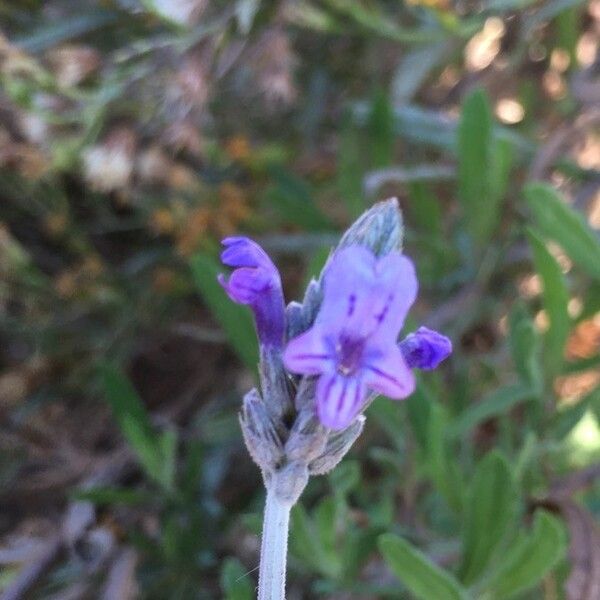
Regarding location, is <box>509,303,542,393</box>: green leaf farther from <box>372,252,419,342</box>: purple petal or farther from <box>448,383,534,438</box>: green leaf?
<box>372,252,419,342</box>: purple petal

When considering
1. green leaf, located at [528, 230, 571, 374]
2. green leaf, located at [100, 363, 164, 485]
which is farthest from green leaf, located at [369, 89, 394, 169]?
green leaf, located at [100, 363, 164, 485]

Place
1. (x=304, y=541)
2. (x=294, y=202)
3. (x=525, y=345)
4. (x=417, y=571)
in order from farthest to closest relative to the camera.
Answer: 1. (x=294, y=202)
2. (x=525, y=345)
3. (x=304, y=541)
4. (x=417, y=571)

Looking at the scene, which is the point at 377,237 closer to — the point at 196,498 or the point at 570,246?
the point at 570,246

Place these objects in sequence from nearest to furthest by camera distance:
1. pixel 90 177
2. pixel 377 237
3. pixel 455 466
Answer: pixel 377 237
pixel 455 466
pixel 90 177

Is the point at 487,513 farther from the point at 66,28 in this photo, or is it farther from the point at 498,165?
the point at 66,28

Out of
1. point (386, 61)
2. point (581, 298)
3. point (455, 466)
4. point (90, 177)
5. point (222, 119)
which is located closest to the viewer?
point (455, 466)

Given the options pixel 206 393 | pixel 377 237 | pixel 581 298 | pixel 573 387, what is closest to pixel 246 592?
pixel 377 237

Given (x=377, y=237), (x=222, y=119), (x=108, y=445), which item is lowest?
(x=377, y=237)

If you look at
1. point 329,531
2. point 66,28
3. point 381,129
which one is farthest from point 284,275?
point 329,531
